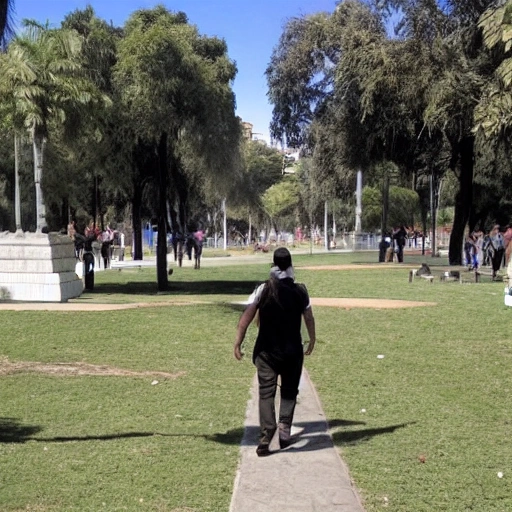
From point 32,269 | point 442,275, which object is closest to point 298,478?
point 32,269

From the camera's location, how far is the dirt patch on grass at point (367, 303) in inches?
656

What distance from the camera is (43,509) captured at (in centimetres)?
484

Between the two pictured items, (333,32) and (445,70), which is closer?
(445,70)

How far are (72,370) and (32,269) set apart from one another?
8952 mm

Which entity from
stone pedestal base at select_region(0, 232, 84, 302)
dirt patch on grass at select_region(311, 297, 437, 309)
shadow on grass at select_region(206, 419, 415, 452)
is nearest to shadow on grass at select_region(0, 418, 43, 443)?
shadow on grass at select_region(206, 419, 415, 452)

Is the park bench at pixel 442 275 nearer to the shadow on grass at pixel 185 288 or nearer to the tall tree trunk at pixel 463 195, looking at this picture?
the tall tree trunk at pixel 463 195

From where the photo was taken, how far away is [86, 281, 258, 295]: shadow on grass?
2130cm

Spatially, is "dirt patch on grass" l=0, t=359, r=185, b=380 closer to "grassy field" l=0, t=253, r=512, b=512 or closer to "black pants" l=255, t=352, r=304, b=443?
"grassy field" l=0, t=253, r=512, b=512

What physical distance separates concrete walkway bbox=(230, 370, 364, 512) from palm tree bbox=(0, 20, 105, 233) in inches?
540

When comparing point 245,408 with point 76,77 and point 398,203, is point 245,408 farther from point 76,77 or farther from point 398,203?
point 398,203

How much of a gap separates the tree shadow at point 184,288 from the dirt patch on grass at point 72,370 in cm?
1080

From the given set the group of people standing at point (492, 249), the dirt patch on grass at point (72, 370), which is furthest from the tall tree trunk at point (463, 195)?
the dirt patch on grass at point (72, 370)

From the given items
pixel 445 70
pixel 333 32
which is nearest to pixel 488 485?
pixel 445 70

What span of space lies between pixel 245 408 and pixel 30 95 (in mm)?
13472
